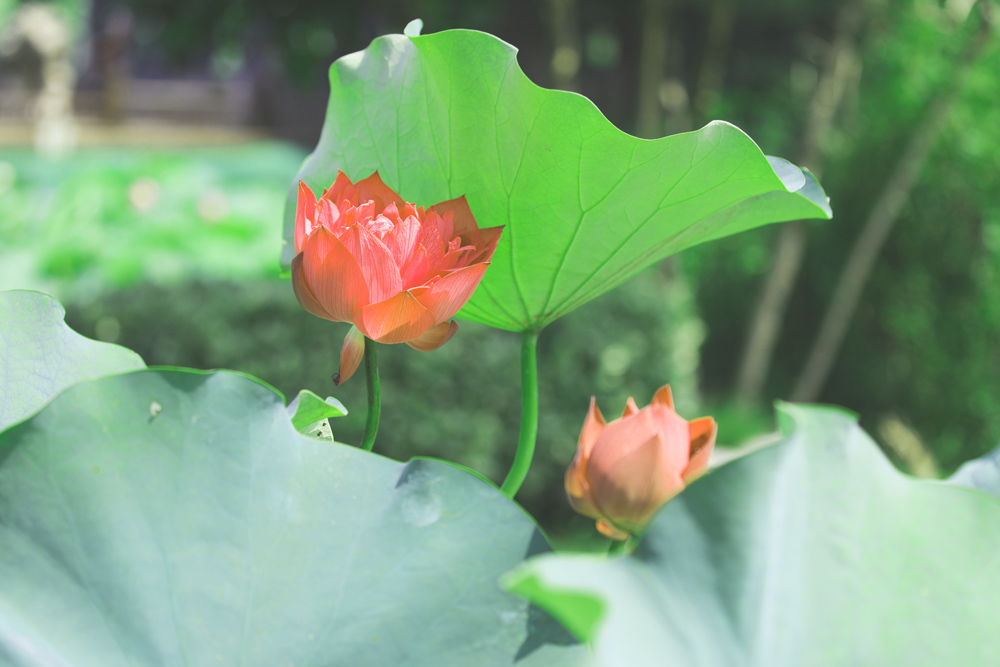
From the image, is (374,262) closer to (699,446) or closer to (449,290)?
(449,290)

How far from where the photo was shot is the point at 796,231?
124 inches

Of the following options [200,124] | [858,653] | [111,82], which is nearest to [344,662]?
[858,653]

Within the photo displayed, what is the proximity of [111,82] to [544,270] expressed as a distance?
14.3 meters

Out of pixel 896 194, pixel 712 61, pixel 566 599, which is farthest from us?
pixel 712 61

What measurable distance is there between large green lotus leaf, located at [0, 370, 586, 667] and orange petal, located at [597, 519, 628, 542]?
0.34 ft

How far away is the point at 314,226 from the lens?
427 millimetres

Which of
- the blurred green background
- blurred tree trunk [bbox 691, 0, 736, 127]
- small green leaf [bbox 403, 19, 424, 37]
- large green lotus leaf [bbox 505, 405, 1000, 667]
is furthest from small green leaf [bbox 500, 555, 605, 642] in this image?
blurred tree trunk [bbox 691, 0, 736, 127]

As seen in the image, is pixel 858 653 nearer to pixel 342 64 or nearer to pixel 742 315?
pixel 342 64

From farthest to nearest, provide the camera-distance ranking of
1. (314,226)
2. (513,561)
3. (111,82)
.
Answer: (111,82), (314,226), (513,561)

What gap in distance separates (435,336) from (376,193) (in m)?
0.09

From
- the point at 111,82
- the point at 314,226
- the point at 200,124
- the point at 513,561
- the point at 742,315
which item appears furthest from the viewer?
the point at 200,124

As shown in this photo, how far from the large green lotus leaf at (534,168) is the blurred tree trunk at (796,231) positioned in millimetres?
2755

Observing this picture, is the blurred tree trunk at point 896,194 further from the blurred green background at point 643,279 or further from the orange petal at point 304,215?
the orange petal at point 304,215

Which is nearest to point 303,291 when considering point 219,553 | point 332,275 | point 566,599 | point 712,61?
point 332,275
